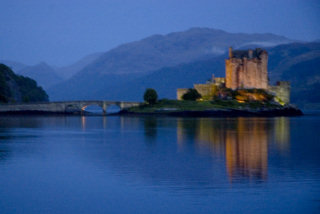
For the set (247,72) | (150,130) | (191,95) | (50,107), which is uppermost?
(247,72)

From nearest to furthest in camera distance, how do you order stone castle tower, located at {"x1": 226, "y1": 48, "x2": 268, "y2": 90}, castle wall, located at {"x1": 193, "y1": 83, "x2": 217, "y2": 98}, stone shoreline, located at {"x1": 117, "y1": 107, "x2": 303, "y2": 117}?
stone shoreline, located at {"x1": 117, "y1": 107, "x2": 303, "y2": 117} → castle wall, located at {"x1": 193, "y1": 83, "x2": 217, "y2": 98} → stone castle tower, located at {"x1": 226, "y1": 48, "x2": 268, "y2": 90}

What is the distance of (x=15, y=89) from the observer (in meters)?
136

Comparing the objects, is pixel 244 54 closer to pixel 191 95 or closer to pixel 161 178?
pixel 191 95

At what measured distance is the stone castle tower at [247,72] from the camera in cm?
13388

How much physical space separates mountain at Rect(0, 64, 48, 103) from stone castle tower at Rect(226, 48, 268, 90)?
2159 inches

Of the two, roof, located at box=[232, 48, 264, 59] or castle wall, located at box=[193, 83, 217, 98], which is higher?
roof, located at box=[232, 48, 264, 59]

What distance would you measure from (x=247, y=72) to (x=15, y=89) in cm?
6409

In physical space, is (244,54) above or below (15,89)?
above

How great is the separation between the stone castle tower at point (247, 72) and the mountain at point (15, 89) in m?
54.8

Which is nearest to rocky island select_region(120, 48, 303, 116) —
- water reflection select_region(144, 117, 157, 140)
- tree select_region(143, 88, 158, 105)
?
tree select_region(143, 88, 158, 105)

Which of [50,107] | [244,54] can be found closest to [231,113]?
[244,54]

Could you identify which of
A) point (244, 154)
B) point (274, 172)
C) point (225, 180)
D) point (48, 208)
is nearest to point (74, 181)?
point (48, 208)

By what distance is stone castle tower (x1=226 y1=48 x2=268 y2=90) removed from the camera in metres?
134

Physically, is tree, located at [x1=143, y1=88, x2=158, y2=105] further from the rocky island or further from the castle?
the castle
